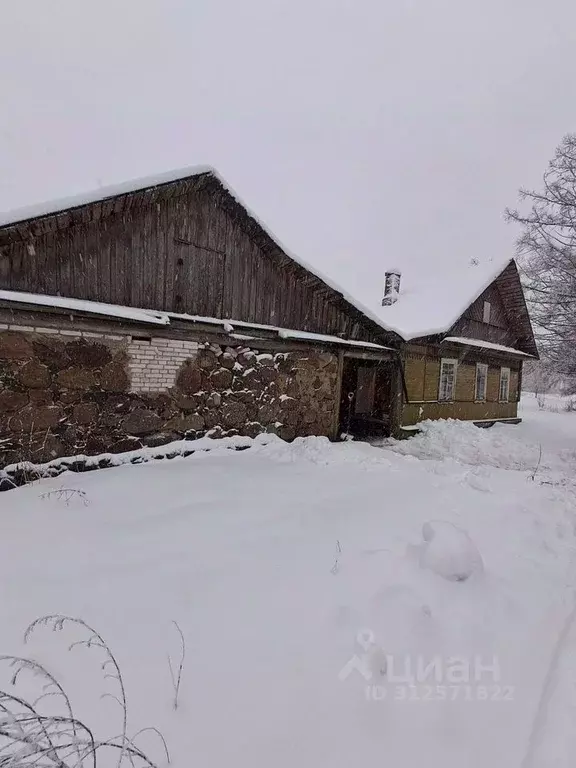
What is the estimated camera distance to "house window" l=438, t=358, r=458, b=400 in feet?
45.2

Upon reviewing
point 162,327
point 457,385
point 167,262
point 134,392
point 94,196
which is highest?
point 94,196

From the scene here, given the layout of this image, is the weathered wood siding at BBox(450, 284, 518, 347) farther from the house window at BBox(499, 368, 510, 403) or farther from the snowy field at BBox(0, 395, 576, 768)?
the snowy field at BBox(0, 395, 576, 768)

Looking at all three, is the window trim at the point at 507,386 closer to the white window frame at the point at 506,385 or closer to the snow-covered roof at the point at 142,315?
the white window frame at the point at 506,385

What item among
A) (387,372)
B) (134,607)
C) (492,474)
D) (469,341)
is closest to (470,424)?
(469,341)

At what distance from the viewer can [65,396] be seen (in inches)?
235

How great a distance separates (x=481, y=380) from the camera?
51.1 ft

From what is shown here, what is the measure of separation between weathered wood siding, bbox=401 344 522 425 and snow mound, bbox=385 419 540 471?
48 centimetres

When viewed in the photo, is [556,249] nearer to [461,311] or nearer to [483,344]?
[461,311]

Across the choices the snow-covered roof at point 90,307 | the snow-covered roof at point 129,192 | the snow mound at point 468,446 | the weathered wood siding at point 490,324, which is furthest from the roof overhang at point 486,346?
the snow-covered roof at point 90,307

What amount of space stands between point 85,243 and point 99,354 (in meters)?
1.71

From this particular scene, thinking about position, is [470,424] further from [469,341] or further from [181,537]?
[181,537]

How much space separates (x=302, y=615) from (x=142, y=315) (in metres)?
5.15

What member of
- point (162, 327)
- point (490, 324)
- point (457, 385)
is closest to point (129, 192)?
point (162, 327)

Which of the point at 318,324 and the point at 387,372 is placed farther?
the point at 387,372
